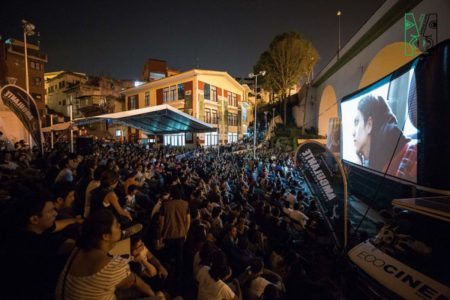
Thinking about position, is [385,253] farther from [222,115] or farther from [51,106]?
[51,106]

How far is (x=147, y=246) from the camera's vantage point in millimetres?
4383

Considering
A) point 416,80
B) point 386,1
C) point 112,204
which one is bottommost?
point 112,204

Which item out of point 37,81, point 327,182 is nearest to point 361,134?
point 327,182

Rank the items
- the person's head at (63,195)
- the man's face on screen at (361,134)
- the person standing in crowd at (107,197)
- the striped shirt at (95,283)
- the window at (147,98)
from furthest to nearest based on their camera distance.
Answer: the window at (147,98) → the man's face on screen at (361,134) → the person's head at (63,195) → the person standing in crowd at (107,197) → the striped shirt at (95,283)

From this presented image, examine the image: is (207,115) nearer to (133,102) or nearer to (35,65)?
(133,102)

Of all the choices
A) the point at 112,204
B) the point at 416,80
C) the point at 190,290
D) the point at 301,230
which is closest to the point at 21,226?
the point at 112,204

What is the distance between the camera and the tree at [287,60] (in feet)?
97.8

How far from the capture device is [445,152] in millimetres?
4469

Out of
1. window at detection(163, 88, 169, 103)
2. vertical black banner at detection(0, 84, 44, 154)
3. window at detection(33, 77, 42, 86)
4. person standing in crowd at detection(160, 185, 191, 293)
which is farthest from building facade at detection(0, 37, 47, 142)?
person standing in crowd at detection(160, 185, 191, 293)

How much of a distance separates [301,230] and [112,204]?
445 cm

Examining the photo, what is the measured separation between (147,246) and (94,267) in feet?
9.91

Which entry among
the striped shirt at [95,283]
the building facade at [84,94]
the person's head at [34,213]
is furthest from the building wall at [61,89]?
the striped shirt at [95,283]

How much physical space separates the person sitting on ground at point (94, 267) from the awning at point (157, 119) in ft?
36.0

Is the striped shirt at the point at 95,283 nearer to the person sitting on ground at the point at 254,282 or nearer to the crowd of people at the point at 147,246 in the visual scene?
the crowd of people at the point at 147,246
